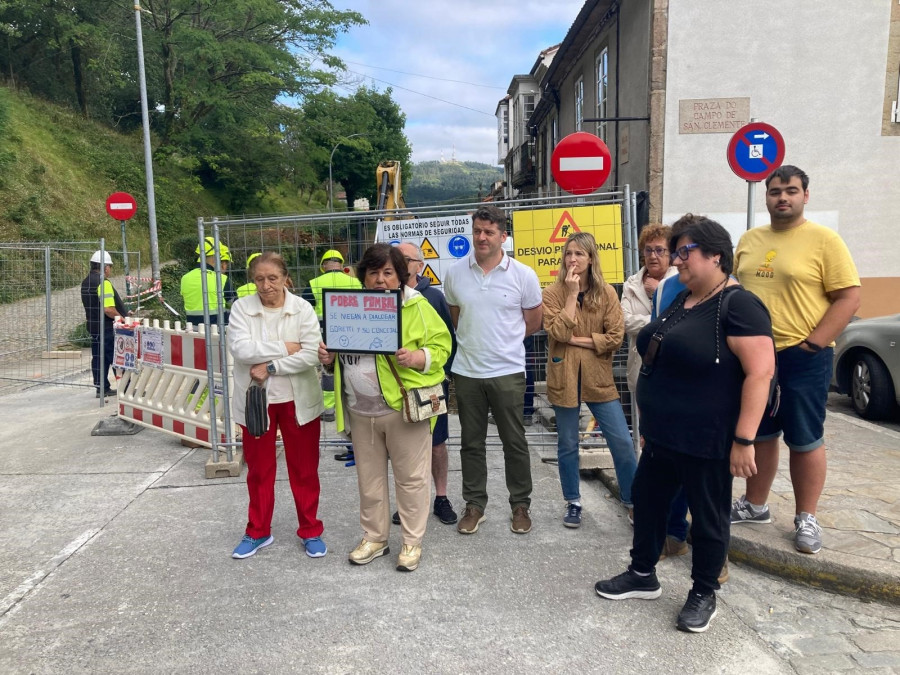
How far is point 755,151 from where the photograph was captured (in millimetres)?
6363

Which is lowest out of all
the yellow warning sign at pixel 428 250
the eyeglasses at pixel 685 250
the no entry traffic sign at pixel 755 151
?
the eyeglasses at pixel 685 250

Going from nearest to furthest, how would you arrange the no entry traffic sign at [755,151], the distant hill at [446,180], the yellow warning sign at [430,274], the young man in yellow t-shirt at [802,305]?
the young man in yellow t-shirt at [802,305], the yellow warning sign at [430,274], the no entry traffic sign at [755,151], the distant hill at [446,180]

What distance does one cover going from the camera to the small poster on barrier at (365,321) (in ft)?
11.6

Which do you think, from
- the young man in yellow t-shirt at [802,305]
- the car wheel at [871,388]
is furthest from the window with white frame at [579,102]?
the young man in yellow t-shirt at [802,305]

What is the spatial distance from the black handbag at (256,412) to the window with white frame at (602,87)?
12.4 metres

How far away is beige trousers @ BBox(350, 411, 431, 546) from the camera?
12.0 feet

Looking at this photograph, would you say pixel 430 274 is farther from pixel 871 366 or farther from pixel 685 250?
pixel 871 366

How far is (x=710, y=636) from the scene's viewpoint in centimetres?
301

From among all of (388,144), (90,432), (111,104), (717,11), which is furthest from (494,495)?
(388,144)

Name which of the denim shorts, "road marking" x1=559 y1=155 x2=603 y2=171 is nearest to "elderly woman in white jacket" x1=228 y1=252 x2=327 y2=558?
the denim shorts

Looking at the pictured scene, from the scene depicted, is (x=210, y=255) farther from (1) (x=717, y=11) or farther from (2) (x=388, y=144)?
(2) (x=388, y=144)

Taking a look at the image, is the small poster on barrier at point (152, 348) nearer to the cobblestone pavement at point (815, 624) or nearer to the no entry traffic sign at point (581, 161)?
the no entry traffic sign at point (581, 161)

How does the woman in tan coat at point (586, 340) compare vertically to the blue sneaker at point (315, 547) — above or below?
above

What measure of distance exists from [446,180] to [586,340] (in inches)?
5744
